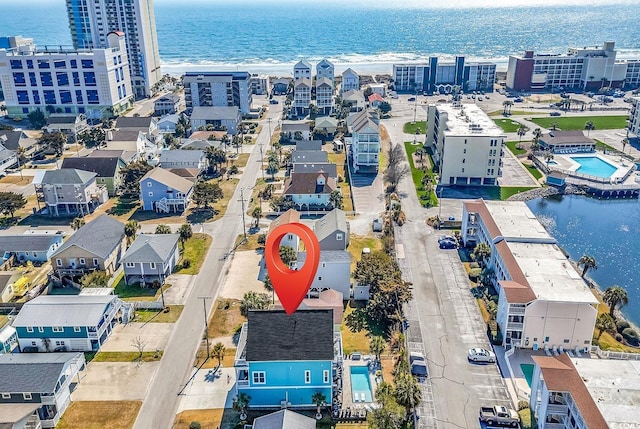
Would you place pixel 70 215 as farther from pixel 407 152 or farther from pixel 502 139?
pixel 502 139

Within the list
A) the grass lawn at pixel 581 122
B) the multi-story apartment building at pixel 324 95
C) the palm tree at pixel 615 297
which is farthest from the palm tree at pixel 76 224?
the grass lawn at pixel 581 122

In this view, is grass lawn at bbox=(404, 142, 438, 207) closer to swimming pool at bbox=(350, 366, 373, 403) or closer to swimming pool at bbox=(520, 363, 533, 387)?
swimming pool at bbox=(520, 363, 533, 387)

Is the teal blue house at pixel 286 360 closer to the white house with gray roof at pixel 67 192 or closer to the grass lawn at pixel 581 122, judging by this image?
the white house with gray roof at pixel 67 192

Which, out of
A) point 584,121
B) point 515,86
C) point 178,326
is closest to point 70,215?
point 178,326

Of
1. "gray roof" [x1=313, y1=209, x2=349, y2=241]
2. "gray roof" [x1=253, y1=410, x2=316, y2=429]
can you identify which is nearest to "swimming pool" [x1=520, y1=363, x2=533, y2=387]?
"gray roof" [x1=253, y1=410, x2=316, y2=429]

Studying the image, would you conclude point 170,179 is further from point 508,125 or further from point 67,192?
point 508,125

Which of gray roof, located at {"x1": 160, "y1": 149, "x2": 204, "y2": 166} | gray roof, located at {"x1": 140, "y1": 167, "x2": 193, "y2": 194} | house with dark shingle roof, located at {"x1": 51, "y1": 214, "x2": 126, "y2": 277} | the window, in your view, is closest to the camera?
the window
